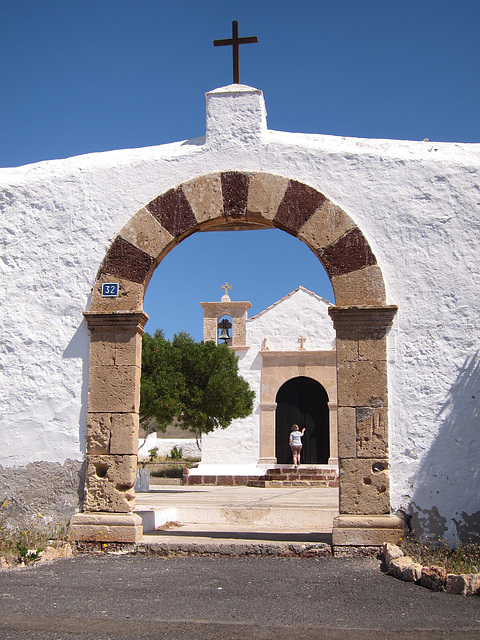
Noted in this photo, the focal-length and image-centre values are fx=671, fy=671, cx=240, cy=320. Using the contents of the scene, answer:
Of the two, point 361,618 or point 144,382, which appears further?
point 144,382

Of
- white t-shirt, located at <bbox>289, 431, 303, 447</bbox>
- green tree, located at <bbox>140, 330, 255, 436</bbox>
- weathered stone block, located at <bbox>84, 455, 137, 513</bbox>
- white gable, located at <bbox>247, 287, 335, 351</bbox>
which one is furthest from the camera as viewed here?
white gable, located at <bbox>247, 287, 335, 351</bbox>

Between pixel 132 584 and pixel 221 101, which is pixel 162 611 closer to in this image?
pixel 132 584

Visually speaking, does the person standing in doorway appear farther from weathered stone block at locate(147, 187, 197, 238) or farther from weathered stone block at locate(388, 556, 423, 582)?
weathered stone block at locate(388, 556, 423, 582)

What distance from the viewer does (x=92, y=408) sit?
552 cm

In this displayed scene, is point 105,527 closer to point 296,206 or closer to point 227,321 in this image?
point 296,206

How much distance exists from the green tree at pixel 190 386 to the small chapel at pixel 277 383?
1602 mm

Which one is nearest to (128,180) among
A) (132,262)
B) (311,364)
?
(132,262)

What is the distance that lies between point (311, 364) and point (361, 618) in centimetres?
1285

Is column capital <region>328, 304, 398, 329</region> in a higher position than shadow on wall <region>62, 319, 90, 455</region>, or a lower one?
higher

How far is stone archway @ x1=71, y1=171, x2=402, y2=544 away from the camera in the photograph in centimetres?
517

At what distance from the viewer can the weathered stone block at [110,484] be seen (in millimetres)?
5316

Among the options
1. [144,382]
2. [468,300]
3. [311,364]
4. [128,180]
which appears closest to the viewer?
[468,300]

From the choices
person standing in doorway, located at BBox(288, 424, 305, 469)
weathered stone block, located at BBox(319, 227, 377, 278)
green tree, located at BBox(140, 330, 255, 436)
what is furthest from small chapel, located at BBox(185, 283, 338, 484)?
weathered stone block, located at BBox(319, 227, 377, 278)

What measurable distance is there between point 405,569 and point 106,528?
7.57 ft
